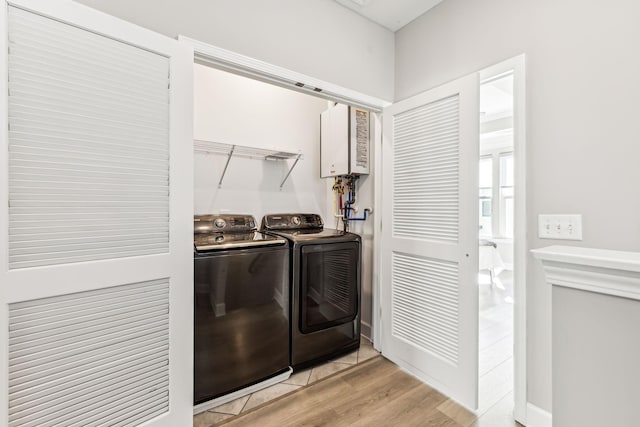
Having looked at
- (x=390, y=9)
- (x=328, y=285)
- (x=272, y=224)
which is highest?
(x=390, y=9)

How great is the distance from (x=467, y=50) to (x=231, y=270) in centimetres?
214

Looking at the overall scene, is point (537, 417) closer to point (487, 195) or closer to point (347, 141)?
point (347, 141)

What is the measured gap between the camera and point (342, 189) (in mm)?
2941

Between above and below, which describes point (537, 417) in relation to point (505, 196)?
below

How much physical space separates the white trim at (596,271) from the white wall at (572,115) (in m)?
0.69

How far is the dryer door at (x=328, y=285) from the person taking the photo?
2131 millimetres

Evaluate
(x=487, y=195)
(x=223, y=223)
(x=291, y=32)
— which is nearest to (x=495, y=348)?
(x=223, y=223)

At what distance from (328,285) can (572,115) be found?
184 centimetres

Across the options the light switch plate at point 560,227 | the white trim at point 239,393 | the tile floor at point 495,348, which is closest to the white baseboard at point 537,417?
the tile floor at point 495,348

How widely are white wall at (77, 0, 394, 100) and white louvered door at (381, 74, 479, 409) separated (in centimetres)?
45

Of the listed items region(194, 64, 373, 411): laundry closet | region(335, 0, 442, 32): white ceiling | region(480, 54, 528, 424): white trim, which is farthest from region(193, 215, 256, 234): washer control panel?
region(480, 54, 528, 424): white trim

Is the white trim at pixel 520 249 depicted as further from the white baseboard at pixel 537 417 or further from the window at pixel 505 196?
the window at pixel 505 196

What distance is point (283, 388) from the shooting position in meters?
1.95

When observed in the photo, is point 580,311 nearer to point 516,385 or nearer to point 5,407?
point 516,385
